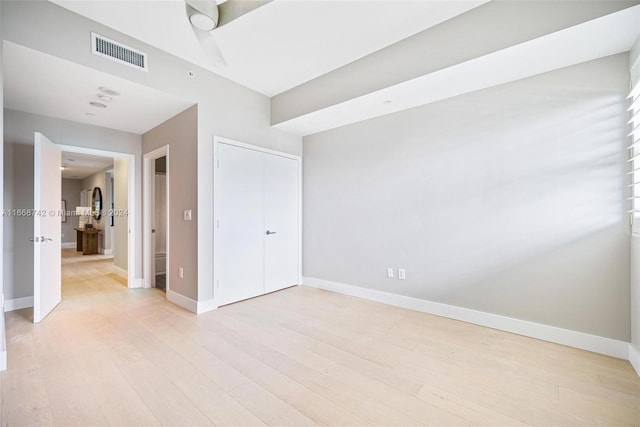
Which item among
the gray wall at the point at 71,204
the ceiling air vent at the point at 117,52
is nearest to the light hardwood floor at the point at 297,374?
the ceiling air vent at the point at 117,52

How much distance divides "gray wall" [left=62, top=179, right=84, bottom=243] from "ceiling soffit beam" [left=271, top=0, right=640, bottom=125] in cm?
1070

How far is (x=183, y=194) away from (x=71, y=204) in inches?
374

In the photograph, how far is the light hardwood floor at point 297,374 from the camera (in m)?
1.61

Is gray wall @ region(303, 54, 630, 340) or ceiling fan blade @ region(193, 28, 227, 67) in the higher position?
ceiling fan blade @ region(193, 28, 227, 67)

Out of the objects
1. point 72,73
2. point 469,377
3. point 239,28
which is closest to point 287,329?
point 469,377

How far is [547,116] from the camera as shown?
2562mm

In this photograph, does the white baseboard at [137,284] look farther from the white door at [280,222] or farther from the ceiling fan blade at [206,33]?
the ceiling fan blade at [206,33]

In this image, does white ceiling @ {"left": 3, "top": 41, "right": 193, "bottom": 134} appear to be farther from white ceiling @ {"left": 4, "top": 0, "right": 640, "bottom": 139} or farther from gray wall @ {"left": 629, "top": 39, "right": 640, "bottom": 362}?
gray wall @ {"left": 629, "top": 39, "right": 640, "bottom": 362}

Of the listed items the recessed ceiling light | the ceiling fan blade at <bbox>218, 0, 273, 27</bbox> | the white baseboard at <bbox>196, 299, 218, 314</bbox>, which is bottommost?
the white baseboard at <bbox>196, 299, 218, 314</bbox>

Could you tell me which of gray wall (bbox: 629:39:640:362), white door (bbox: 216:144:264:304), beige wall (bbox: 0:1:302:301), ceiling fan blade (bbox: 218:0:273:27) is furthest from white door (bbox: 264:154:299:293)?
gray wall (bbox: 629:39:640:362)

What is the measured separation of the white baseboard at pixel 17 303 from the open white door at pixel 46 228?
0.32m

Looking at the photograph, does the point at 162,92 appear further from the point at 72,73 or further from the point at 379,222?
the point at 379,222

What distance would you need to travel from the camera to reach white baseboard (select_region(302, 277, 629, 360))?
2.30 metres

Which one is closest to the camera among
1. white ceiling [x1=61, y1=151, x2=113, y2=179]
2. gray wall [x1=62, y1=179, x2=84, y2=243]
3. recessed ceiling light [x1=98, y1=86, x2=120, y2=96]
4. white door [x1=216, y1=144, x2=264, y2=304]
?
recessed ceiling light [x1=98, y1=86, x2=120, y2=96]
